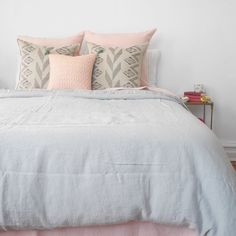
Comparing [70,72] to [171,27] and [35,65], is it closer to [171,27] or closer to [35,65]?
[35,65]

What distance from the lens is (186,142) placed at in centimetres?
119

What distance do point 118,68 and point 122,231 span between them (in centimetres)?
146

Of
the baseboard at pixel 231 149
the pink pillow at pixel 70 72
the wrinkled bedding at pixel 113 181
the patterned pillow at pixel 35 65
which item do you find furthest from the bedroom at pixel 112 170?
the baseboard at pixel 231 149

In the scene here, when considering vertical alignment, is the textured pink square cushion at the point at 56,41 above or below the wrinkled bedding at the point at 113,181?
above

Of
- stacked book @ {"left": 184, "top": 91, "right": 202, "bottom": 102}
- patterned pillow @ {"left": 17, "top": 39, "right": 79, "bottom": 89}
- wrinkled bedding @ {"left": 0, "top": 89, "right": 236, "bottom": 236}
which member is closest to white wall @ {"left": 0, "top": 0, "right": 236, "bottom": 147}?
stacked book @ {"left": 184, "top": 91, "right": 202, "bottom": 102}

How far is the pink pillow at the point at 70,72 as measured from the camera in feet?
7.73

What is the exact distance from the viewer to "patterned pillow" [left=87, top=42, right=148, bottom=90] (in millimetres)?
2424

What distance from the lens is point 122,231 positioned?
3.94 feet

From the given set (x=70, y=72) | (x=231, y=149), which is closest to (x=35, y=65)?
(x=70, y=72)

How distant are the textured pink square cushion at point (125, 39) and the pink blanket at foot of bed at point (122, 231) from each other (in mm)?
1528

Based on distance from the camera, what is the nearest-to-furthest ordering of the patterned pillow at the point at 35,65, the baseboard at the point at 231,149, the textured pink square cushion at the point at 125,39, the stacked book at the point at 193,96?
the patterned pillow at the point at 35,65
the textured pink square cushion at the point at 125,39
the stacked book at the point at 193,96
the baseboard at the point at 231,149

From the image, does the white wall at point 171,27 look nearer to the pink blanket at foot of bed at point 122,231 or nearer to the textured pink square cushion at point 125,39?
the textured pink square cushion at point 125,39

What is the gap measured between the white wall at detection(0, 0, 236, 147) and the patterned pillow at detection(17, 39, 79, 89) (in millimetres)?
494

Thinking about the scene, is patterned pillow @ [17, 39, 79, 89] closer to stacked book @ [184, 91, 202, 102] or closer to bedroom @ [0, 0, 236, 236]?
bedroom @ [0, 0, 236, 236]
